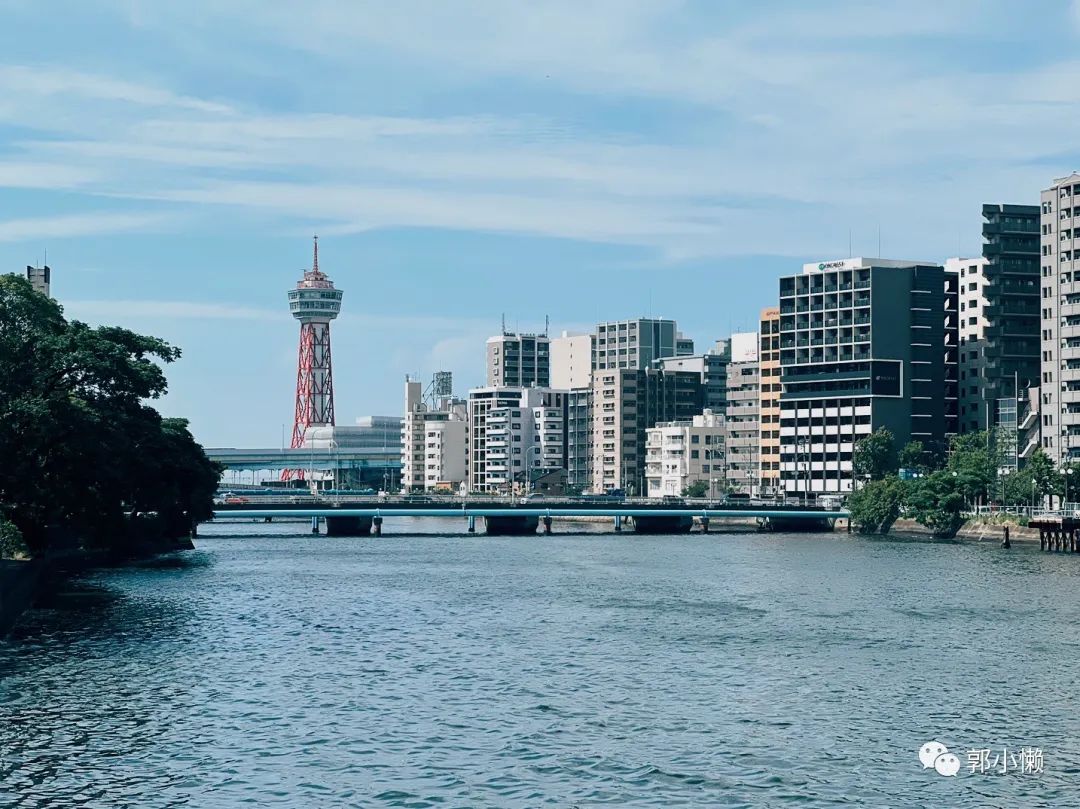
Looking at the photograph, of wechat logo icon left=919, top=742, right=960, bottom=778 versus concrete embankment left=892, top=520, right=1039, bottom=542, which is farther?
concrete embankment left=892, top=520, right=1039, bottom=542

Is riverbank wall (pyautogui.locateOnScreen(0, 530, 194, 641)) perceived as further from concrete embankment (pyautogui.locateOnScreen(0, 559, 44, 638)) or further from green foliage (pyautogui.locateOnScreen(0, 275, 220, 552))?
green foliage (pyautogui.locateOnScreen(0, 275, 220, 552))

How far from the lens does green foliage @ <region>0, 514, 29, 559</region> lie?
320 feet

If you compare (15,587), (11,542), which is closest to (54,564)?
(11,542)

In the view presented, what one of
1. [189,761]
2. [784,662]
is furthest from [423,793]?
[784,662]

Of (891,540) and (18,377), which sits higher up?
(18,377)

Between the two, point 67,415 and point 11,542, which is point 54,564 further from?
point 67,415

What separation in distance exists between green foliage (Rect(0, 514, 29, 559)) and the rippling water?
518 cm

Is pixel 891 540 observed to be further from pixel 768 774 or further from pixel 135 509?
pixel 768 774

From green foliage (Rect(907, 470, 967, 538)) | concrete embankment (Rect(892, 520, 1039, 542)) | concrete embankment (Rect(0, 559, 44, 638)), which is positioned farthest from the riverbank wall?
concrete embankment (Rect(892, 520, 1039, 542))

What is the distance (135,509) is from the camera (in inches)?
5468

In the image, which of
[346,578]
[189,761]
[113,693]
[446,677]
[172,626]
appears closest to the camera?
[189,761]

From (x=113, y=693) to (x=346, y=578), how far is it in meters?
64.6

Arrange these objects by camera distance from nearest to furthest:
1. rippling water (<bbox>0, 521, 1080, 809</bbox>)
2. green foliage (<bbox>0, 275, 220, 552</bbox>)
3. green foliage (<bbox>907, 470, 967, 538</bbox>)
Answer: rippling water (<bbox>0, 521, 1080, 809</bbox>)
green foliage (<bbox>0, 275, 220, 552</bbox>)
green foliage (<bbox>907, 470, 967, 538</bbox>)

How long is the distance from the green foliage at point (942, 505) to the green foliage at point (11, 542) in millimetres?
120498
